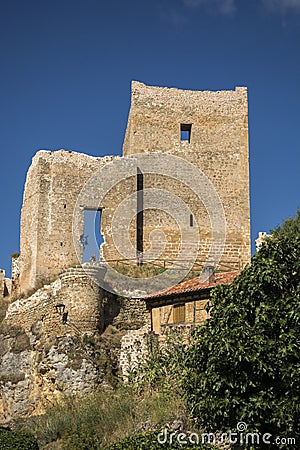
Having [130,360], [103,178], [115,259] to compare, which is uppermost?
[103,178]

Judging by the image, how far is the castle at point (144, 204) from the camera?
29050 mm

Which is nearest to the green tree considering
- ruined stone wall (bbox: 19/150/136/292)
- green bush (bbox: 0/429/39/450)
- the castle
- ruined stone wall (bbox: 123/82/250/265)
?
green bush (bbox: 0/429/39/450)

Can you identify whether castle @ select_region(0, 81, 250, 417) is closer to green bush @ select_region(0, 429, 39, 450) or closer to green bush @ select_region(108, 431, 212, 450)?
green bush @ select_region(0, 429, 39, 450)

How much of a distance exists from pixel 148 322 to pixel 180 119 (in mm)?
12923

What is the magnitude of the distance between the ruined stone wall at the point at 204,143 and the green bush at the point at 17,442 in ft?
53.5

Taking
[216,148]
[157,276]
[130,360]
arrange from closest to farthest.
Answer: [130,360] < [157,276] < [216,148]

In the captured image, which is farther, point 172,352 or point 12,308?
point 12,308

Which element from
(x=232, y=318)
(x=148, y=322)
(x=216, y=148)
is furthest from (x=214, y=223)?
(x=232, y=318)

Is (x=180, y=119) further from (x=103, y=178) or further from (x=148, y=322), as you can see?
(x=148, y=322)

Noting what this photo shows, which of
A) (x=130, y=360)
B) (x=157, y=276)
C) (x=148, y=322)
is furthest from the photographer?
(x=157, y=276)

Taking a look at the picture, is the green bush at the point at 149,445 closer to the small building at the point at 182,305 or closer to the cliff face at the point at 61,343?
the small building at the point at 182,305

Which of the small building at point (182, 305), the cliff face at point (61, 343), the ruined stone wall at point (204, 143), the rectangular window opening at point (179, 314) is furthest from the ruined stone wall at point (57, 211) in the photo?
the rectangular window opening at point (179, 314)

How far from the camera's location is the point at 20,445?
18.6m

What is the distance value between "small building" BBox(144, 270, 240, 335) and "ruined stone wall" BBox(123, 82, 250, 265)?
8.66m
